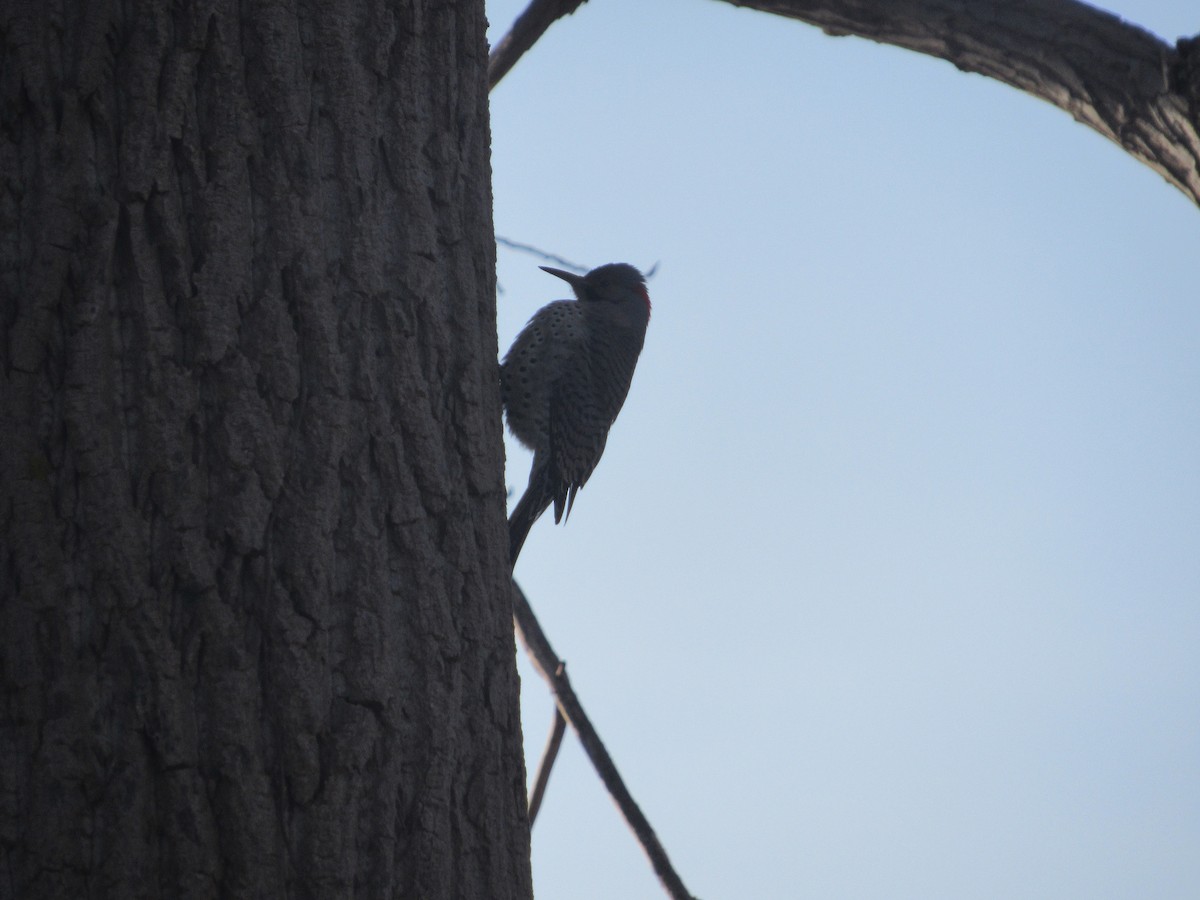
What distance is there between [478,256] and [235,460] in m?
0.56

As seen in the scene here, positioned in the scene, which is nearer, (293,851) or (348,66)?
(293,851)

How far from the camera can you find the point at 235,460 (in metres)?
1.52

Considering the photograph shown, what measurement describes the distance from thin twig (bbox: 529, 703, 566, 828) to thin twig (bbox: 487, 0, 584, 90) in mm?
1829

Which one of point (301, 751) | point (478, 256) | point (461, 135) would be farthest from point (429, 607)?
point (461, 135)

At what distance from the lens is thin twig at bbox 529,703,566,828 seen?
3.31 meters

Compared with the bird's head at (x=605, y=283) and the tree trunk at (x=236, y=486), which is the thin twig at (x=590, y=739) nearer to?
the tree trunk at (x=236, y=486)

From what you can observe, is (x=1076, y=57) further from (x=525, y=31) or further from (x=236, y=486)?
(x=236, y=486)

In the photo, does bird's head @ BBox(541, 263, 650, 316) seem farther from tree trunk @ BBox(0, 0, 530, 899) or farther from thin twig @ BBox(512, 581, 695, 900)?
tree trunk @ BBox(0, 0, 530, 899)

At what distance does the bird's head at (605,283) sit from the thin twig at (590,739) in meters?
2.03

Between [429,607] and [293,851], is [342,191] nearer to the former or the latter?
[429,607]

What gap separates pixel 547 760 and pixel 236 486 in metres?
2.01

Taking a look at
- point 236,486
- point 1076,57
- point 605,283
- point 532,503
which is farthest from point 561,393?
point 236,486

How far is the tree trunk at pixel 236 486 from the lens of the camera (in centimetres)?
141

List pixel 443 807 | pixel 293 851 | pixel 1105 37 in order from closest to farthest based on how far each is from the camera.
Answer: pixel 293 851 → pixel 443 807 → pixel 1105 37
